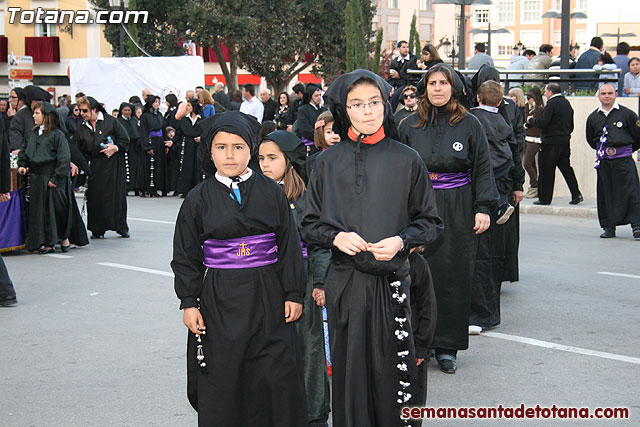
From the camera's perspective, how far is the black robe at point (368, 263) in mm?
4281

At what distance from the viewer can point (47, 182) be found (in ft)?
38.9

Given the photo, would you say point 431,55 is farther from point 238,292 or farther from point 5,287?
point 238,292

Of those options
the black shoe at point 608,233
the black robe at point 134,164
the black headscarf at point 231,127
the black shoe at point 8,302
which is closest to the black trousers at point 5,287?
the black shoe at point 8,302

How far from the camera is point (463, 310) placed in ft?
20.8

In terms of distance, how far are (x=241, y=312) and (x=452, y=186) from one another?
93.8 inches

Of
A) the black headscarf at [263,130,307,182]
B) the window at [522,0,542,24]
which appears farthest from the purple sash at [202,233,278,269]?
the window at [522,0,542,24]

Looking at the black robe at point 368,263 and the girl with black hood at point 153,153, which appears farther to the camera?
the girl with black hood at point 153,153

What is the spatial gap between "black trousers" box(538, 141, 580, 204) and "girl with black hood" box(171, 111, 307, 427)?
11.8 m

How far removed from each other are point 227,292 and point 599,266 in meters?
7.25

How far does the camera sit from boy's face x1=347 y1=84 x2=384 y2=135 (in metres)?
4.40

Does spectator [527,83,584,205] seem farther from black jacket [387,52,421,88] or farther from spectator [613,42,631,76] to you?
spectator [613,42,631,76]

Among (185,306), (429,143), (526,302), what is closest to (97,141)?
(526,302)

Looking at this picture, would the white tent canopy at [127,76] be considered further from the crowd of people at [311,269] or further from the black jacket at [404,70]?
the crowd of people at [311,269]

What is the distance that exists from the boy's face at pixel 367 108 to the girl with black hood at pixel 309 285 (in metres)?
0.94
